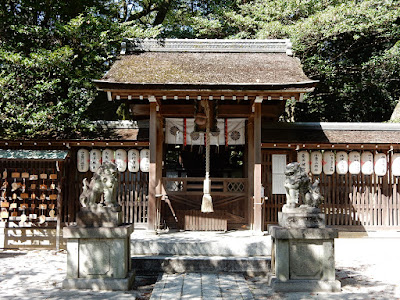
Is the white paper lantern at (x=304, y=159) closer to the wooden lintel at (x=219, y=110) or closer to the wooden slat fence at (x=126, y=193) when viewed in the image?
the wooden lintel at (x=219, y=110)

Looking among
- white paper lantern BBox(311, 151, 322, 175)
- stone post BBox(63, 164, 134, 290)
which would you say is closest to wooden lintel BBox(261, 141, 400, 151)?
white paper lantern BBox(311, 151, 322, 175)

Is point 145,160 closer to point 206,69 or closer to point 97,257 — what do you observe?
point 206,69

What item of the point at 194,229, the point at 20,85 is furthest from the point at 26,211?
the point at 194,229

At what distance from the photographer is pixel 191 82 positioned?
30.9 feet

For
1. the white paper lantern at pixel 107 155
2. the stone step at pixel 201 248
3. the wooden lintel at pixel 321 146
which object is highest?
the wooden lintel at pixel 321 146

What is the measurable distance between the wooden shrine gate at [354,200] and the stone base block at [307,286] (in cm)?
518

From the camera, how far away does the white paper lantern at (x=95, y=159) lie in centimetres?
1093

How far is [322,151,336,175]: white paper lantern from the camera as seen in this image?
11.2 metres

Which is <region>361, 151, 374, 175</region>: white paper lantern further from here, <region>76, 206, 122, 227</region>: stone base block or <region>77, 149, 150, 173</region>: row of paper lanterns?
<region>76, 206, 122, 227</region>: stone base block

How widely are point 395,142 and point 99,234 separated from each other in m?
8.98

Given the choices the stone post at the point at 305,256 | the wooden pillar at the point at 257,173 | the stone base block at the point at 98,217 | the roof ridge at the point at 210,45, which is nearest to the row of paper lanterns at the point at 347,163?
the wooden pillar at the point at 257,173

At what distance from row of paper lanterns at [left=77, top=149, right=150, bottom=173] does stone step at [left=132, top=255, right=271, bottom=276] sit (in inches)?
150

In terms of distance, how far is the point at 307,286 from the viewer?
6.16m

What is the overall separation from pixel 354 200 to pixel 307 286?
19.8 ft
